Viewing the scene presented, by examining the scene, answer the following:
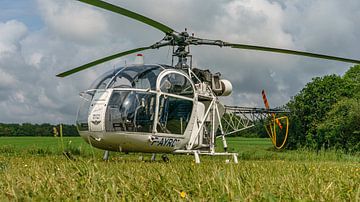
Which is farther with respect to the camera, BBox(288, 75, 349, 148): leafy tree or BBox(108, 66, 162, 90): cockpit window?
BBox(288, 75, 349, 148): leafy tree

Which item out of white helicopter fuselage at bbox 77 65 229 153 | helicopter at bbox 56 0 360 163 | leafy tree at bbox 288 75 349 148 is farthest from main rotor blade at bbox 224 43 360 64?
leafy tree at bbox 288 75 349 148

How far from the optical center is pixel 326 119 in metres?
40.7

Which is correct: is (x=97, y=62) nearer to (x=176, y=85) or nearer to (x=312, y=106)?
(x=176, y=85)

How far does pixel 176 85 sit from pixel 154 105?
2.90 ft

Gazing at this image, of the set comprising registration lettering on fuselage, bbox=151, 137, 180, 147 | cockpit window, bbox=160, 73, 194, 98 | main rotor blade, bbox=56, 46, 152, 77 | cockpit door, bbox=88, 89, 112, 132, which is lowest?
registration lettering on fuselage, bbox=151, 137, 180, 147

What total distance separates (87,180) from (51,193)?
219 mm

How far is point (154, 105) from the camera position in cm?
913

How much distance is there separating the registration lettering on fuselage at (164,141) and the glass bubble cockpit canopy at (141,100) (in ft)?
0.57

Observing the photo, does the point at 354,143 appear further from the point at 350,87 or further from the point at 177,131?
the point at 177,131

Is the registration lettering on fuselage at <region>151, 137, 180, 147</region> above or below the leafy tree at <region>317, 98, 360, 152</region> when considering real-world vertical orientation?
below

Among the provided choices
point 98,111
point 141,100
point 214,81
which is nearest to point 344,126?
point 214,81

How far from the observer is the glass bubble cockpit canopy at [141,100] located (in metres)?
8.80

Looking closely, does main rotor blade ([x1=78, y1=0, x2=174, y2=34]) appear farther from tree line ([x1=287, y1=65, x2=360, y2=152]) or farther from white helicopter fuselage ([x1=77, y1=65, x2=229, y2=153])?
tree line ([x1=287, y1=65, x2=360, y2=152])

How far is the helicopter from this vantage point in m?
8.81
